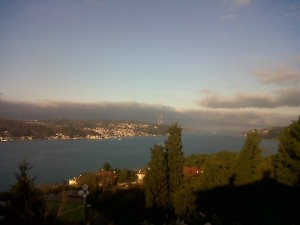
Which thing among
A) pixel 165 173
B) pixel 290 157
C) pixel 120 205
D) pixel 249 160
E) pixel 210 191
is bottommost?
pixel 120 205

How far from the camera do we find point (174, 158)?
2064cm

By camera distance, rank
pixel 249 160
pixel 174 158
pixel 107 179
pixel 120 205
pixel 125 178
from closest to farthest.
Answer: pixel 174 158 < pixel 249 160 < pixel 120 205 < pixel 107 179 < pixel 125 178

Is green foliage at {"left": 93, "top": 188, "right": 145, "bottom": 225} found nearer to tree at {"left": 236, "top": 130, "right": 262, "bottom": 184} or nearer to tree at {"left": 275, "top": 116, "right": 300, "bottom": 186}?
tree at {"left": 236, "top": 130, "right": 262, "bottom": 184}

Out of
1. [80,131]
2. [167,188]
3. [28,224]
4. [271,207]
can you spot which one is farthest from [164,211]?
[80,131]

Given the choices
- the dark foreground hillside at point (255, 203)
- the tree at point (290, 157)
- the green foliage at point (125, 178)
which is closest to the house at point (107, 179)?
the green foliage at point (125, 178)

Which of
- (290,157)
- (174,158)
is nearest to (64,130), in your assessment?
(174,158)

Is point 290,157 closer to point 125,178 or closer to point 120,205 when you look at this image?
point 120,205

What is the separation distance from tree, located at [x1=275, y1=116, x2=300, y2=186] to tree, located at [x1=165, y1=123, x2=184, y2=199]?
633cm

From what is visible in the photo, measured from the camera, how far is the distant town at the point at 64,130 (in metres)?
132

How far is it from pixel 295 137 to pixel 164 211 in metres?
9.21

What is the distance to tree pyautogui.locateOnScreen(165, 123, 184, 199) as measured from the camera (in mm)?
19969

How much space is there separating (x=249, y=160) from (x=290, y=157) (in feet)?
8.34

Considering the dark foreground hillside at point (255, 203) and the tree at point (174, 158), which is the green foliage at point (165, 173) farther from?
the dark foreground hillside at point (255, 203)

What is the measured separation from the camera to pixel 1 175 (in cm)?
4916
